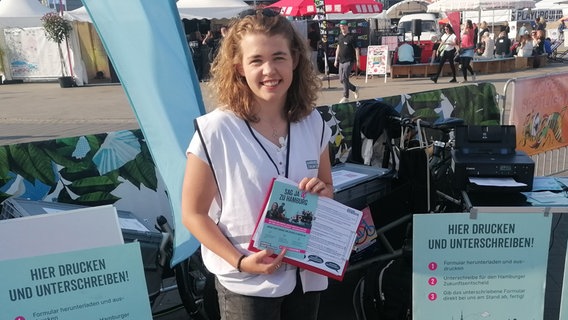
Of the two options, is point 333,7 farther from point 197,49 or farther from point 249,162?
point 249,162

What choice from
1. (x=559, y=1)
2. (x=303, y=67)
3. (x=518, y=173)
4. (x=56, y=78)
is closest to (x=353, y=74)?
(x=56, y=78)

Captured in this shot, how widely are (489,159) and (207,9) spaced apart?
14561mm

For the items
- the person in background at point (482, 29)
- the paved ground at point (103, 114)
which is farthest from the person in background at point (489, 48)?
the person in background at point (482, 29)

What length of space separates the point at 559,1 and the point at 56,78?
21.9 meters

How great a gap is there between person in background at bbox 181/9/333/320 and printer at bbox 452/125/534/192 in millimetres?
1434

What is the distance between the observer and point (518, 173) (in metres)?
2.95

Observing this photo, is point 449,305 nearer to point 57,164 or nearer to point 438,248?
point 438,248

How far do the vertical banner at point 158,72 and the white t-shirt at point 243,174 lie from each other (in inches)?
35.5

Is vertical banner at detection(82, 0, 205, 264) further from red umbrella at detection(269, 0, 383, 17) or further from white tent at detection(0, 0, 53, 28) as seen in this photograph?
white tent at detection(0, 0, 53, 28)

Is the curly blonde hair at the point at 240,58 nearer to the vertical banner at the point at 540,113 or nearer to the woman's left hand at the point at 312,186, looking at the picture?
the woman's left hand at the point at 312,186

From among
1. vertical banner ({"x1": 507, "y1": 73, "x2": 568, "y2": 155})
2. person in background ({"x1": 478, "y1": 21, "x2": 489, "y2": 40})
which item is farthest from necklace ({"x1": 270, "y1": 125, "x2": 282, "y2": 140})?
person in background ({"x1": 478, "y1": 21, "x2": 489, "y2": 40})

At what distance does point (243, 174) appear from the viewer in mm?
1700

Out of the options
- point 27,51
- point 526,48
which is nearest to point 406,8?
point 526,48

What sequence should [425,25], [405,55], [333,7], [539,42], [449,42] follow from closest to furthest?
Answer: [449,42], [333,7], [405,55], [539,42], [425,25]
